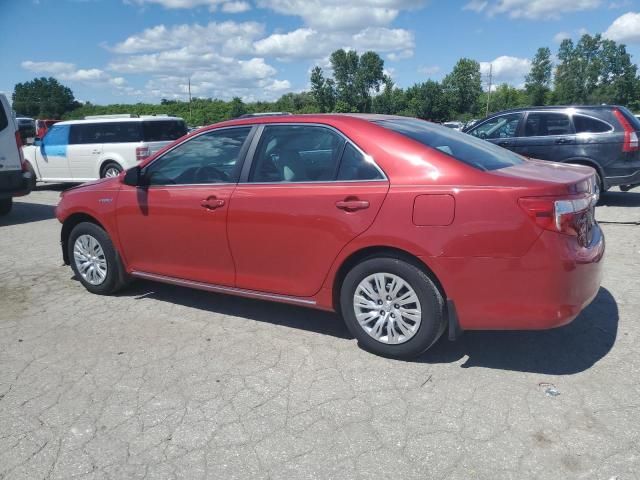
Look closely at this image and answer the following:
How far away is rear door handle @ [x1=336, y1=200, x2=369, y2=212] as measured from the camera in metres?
3.65

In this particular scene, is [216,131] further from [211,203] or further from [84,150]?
[84,150]

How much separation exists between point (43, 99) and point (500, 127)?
95.5 meters

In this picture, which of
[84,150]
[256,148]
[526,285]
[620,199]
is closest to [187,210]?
[256,148]

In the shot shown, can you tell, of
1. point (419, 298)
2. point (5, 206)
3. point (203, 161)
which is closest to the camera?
point (419, 298)

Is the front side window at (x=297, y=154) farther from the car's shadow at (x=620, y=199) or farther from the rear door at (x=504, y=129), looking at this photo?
the car's shadow at (x=620, y=199)

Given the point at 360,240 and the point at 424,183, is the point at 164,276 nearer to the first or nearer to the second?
the point at 360,240

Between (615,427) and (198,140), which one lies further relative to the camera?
(198,140)

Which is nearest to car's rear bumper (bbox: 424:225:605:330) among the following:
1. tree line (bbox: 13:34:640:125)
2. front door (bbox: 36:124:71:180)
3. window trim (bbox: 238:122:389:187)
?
window trim (bbox: 238:122:389:187)

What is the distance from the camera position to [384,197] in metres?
3.59

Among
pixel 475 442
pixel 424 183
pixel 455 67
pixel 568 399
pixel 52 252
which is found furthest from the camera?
pixel 455 67

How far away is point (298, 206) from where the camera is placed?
3916mm

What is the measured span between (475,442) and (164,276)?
300 centimetres

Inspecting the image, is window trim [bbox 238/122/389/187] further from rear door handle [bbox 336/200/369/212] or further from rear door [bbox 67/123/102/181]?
rear door [bbox 67/123/102/181]

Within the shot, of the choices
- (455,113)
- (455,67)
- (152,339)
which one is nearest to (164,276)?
(152,339)
